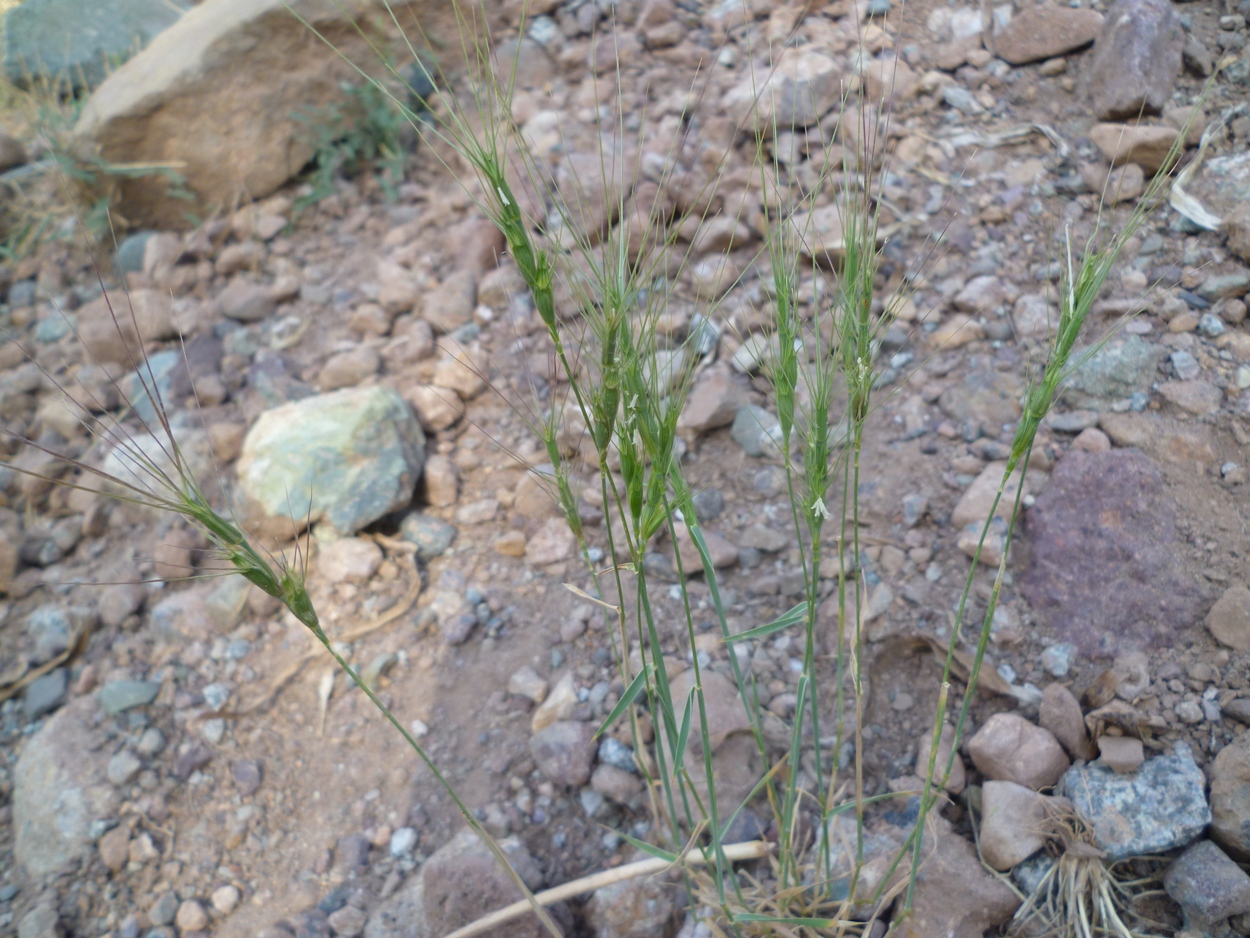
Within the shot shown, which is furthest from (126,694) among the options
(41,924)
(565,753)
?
(565,753)

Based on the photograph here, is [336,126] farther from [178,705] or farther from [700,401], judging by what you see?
[178,705]

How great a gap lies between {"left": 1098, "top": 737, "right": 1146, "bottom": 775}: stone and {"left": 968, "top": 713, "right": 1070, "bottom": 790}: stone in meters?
0.07

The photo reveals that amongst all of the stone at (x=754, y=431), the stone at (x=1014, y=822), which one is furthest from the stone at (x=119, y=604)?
the stone at (x=1014, y=822)

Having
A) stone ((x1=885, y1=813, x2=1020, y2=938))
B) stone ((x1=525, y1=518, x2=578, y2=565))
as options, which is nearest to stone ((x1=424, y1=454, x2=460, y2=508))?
stone ((x1=525, y1=518, x2=578, y2=565))

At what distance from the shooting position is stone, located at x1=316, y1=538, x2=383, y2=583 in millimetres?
2053

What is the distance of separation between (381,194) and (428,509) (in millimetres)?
1305

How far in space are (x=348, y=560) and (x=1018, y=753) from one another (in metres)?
1.46

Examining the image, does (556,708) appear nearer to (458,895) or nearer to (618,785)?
(618,785)

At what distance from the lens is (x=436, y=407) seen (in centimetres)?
232

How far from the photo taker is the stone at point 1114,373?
1.77 metres

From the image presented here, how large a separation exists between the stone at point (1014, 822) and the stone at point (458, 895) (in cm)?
74

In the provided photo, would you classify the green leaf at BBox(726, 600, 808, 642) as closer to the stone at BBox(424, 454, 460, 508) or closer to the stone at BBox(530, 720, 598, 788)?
the stone at BBox(530, 720, 598, 788)

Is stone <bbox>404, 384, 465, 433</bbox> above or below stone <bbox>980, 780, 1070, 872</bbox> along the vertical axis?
above

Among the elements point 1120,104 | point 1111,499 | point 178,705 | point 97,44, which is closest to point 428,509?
point 178,705
